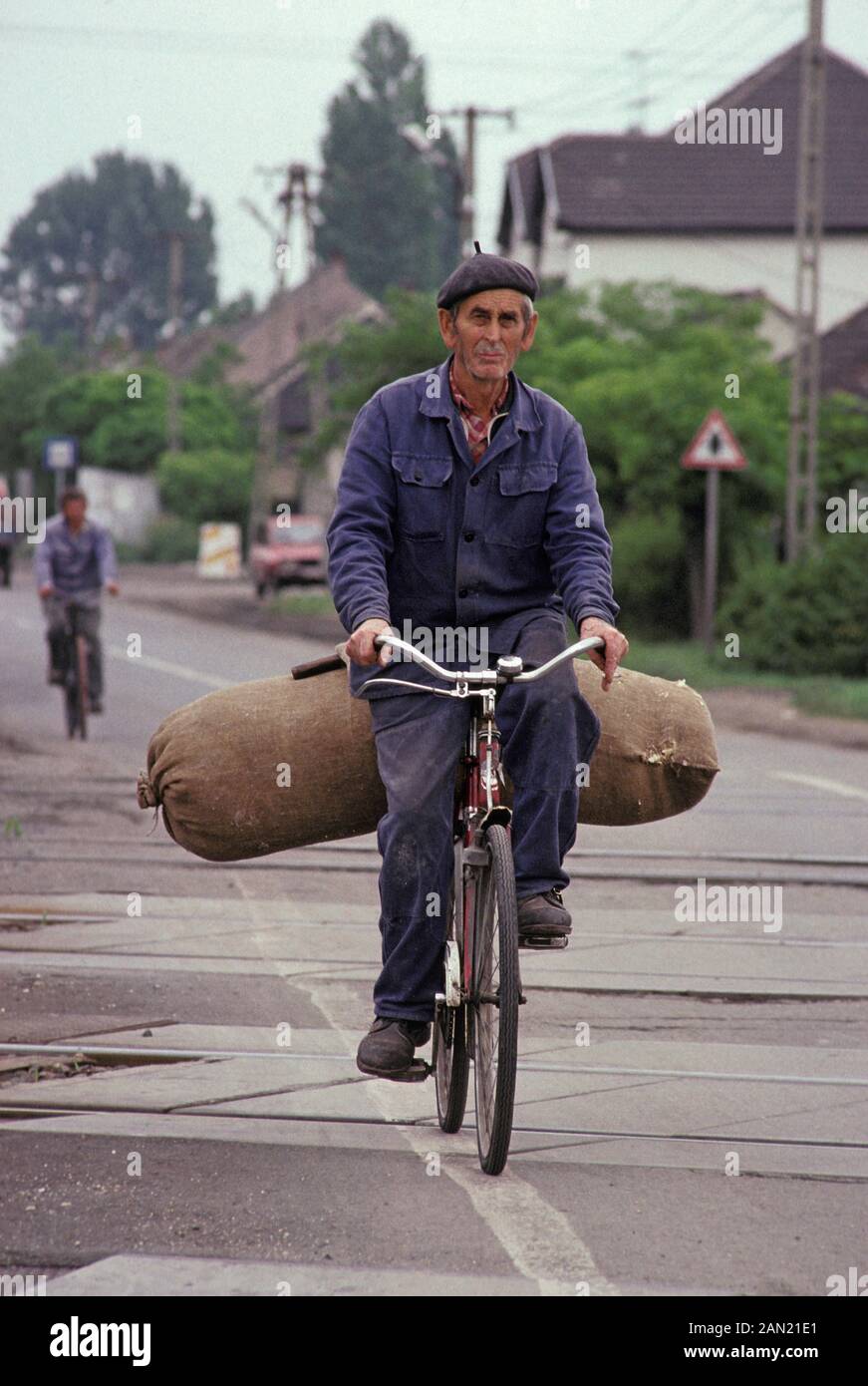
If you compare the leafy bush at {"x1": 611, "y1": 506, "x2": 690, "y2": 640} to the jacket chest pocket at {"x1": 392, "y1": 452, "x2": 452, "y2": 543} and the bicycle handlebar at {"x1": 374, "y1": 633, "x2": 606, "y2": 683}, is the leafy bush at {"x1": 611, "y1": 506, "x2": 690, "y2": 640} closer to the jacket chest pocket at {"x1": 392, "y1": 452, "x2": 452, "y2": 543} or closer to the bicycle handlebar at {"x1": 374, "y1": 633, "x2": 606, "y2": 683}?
the jacket chest pocket at {"x1": 392, "y1": 452, "x2": 452, "y2": 543}

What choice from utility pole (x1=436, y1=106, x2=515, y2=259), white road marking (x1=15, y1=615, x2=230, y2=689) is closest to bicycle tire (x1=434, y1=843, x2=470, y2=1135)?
white road marking (x1=15, y1=615, x2=230, y2=689)

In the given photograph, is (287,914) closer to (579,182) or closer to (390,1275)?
(390,1275)

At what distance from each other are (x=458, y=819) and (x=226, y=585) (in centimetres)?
4658

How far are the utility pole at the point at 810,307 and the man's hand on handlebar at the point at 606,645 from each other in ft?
62.1

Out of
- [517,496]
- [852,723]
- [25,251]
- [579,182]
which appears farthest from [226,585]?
[25,251]

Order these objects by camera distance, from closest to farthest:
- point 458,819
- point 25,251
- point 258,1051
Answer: point 458,819 < point 258,1051 < point 25,251

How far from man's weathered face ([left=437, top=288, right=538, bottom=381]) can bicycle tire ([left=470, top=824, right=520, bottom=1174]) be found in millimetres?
1102

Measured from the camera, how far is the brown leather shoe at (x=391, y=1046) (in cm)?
521

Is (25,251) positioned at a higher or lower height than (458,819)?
higher

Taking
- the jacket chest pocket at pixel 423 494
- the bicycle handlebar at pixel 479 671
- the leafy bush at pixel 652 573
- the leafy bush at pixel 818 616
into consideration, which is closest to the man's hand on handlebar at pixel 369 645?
the bicycle handlebar at pixel 479 671

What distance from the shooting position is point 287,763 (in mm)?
5617

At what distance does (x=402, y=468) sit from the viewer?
527cm

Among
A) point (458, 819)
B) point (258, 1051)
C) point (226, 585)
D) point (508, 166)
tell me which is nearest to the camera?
point (458, 819)

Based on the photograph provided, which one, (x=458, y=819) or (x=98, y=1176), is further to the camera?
(x=458, y=819)
